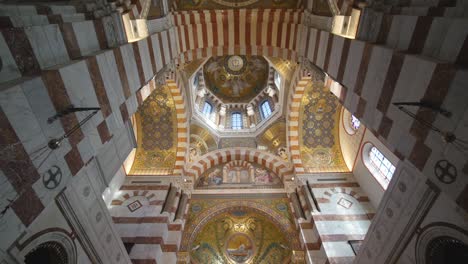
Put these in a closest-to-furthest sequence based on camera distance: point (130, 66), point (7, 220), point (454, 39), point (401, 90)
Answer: point (7, 220) < point (454, 39) < point (401, 90) < point (130, 66)

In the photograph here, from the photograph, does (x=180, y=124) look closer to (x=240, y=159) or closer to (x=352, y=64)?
(x=240, y=159)

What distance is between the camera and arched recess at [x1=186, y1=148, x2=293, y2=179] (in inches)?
389

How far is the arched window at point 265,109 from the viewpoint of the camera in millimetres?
12973

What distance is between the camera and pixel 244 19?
6.92 meters

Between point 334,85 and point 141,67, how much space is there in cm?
432

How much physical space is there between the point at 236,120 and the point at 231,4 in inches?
312

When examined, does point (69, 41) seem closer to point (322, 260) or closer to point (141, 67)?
point (141, 67)

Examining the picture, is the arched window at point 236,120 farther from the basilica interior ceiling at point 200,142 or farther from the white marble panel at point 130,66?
the white marble panel at point 130,66

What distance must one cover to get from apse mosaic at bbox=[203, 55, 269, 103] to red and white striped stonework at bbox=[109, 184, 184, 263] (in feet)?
27.0

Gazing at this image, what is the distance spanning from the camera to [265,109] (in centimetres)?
1341

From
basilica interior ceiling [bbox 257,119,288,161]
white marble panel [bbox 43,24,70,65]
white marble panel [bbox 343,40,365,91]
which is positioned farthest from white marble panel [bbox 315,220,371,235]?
white marble panel [bbox 43,24,70,65]

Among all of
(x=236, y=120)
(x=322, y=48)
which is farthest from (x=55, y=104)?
(x=236, y=120)

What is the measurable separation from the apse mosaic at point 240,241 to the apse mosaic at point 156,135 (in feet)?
10.1

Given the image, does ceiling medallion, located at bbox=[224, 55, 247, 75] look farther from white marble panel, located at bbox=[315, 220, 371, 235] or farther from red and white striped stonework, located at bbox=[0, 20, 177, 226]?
red and white striped stonework, located at bbox=[0, 20, 177, 226]
